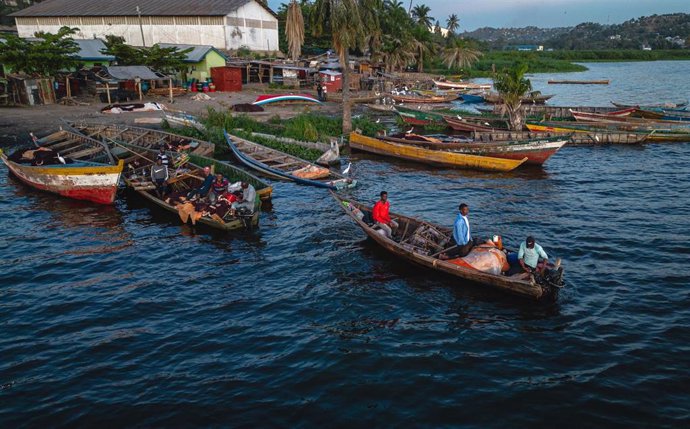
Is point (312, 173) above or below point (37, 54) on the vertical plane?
below

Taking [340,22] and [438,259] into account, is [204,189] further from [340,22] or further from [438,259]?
[340,22]

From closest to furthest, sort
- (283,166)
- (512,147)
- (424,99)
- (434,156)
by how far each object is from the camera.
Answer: (283,166) → (512,147) → (434,156) → (424,99)

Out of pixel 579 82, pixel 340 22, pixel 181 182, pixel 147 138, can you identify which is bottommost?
pixel 181 182

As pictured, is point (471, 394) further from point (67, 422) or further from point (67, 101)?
point (67, 101)

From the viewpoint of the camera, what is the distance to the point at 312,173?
2645cm

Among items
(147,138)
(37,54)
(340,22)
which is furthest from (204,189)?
(37,54)

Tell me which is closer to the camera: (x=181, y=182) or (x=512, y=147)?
(x=181, y=182)

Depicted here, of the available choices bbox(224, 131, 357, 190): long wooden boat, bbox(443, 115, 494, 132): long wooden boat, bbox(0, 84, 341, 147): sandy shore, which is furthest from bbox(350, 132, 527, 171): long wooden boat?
bbox(443, 115, 494, 132): long wooden boat

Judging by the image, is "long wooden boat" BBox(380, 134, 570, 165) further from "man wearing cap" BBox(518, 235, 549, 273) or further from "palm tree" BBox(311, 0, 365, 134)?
"man wearing cap" BBox(518, 235, 549, 273)

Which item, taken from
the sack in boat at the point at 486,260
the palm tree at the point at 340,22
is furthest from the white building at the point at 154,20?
the sack in boat at the point at 486,260

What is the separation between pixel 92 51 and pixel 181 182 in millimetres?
37997

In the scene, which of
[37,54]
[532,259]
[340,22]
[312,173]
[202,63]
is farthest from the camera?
[202,63]

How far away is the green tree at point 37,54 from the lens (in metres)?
41.7

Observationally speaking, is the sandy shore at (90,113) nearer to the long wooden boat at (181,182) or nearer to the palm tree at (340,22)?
the palm tree at (340,22)
